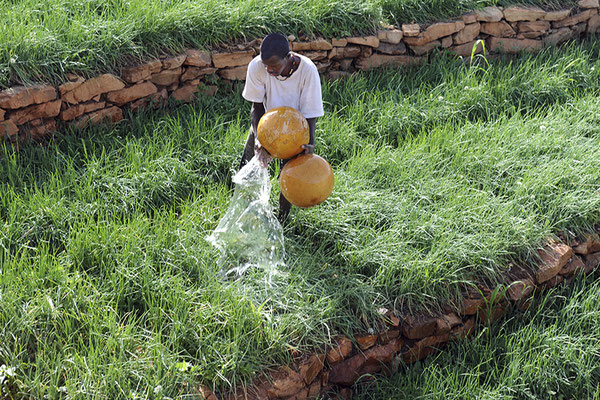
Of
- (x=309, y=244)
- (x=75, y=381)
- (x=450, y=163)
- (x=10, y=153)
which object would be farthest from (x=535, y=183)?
(x=10, y=153)

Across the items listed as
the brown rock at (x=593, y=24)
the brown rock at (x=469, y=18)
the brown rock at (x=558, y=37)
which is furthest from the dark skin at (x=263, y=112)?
the brown rock at (x=593, y=24)

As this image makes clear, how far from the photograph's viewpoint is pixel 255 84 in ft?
12.0

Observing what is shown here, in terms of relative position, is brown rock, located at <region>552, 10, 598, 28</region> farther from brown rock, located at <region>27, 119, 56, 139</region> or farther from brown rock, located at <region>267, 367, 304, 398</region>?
brown rock, located at <region>267, 367, 304, 398</region>

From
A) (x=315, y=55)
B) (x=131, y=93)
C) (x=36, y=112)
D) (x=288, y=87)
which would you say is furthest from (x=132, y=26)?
(x=288, y=87)

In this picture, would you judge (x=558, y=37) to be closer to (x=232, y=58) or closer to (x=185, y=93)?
(x=232, y=58)

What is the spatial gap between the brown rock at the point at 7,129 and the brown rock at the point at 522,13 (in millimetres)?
4654

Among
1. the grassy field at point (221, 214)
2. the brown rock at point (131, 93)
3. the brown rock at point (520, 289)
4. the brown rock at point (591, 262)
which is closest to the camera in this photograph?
the grassy field at point (221, 214)

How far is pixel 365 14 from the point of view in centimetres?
596

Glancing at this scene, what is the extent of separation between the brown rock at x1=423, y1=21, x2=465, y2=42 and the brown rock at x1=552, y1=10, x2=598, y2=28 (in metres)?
1.28

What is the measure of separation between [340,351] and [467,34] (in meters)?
4.03

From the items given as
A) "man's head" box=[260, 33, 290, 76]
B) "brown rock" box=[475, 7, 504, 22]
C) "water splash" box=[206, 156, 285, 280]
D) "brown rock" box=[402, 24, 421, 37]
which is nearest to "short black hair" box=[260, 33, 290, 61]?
"man's head" box=[260, 33, 290, 76]

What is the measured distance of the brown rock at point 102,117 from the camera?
4.82 metres

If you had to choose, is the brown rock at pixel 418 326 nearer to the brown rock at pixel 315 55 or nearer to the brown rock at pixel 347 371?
the brown rock at pixel 347 371

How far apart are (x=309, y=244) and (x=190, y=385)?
47.8 inches
